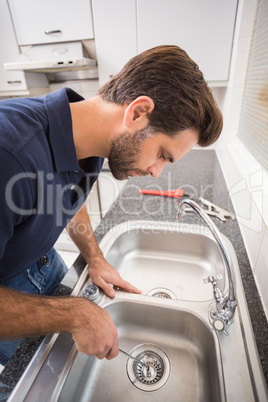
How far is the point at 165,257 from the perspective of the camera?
3.21 feet

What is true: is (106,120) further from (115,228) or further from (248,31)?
(248,31)

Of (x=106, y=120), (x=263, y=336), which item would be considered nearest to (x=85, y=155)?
(x=106, y=120)

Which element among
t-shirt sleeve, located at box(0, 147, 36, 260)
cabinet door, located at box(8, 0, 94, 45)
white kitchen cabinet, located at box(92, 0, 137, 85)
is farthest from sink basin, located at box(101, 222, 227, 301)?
cabinet door, located at box(8, 0, 94, 45)

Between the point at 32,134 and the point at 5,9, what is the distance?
179 centimetres

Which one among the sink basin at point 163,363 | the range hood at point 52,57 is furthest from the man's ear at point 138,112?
the range hood at point 52,57

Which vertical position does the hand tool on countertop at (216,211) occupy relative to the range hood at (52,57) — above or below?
below

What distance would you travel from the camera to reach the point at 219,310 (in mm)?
574

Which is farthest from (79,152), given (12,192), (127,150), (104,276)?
(104,276)

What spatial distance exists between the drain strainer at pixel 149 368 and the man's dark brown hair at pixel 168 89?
62cm

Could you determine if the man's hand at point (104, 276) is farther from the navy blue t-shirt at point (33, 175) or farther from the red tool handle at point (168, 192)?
the red tool handle at point (168, 192)

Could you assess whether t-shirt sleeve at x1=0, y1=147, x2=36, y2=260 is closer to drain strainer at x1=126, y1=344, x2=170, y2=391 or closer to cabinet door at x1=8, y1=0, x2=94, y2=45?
drain strainer at x1=126, y1=344, x2=170, y2=391

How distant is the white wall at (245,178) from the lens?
64cm

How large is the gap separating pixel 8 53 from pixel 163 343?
2.13m

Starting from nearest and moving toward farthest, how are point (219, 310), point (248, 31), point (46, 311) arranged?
point (46, 311), point (219, 310), point (248, 31)
